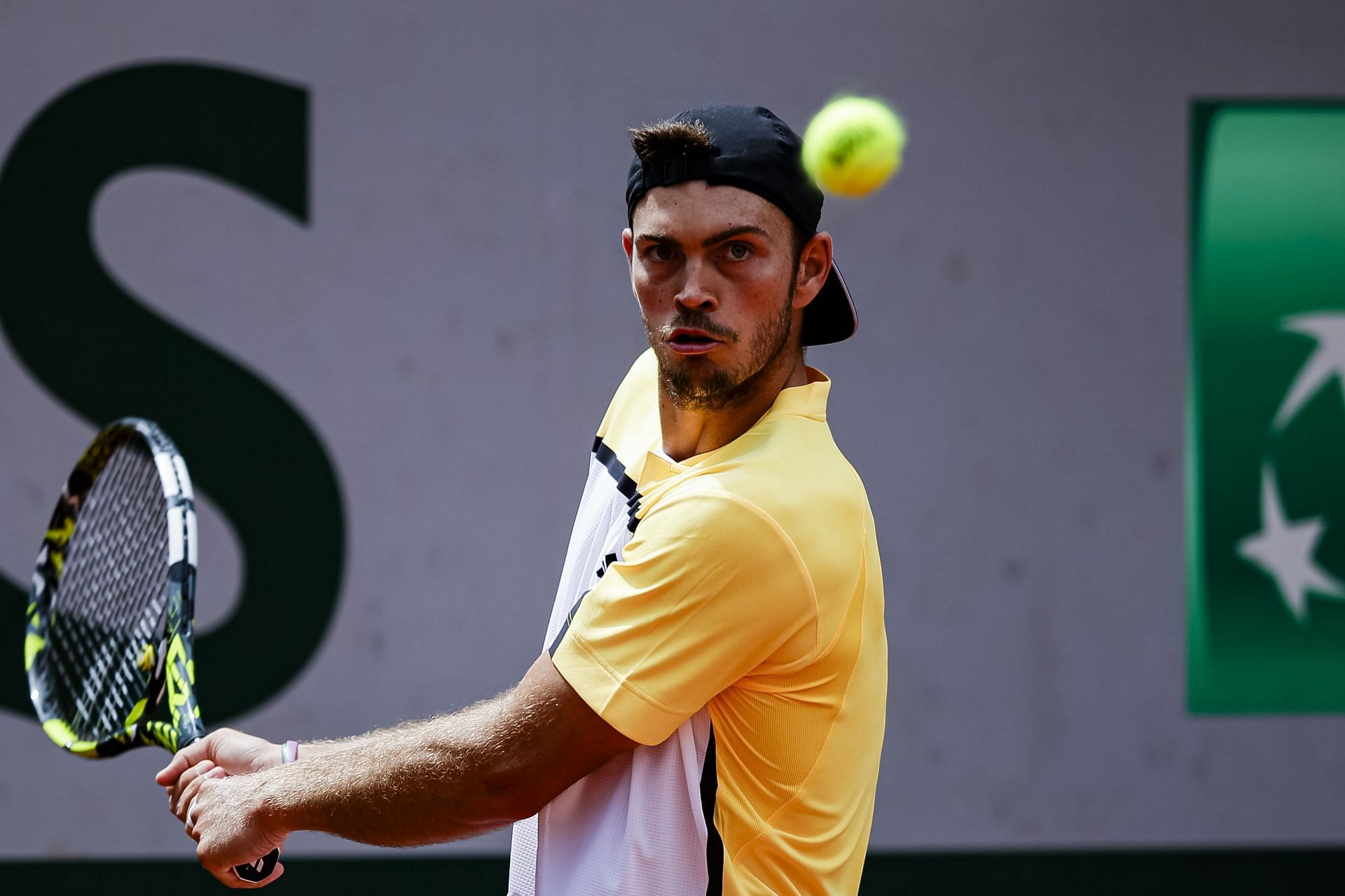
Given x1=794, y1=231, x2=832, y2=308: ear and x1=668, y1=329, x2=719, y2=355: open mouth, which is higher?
x1=794, y1=231, x2=832, y2=308: ear

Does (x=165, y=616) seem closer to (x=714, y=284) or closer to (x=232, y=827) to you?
(x=232, y=827)

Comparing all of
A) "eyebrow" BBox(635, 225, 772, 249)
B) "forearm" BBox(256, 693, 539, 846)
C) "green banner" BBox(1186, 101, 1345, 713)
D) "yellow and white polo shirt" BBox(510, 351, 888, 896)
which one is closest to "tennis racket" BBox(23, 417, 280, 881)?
"forearm" BBox(256, 693, 539, 846)

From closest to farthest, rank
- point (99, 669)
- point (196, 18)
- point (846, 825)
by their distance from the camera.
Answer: point (846, 825) < point (99, 669) < point (196, 18)

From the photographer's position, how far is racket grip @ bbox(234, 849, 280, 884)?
216 cm

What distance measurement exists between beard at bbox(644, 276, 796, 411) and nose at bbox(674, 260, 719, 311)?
0.05 feet

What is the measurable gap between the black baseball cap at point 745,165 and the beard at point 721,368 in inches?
4.6

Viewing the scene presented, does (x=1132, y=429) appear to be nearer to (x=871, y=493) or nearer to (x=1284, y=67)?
(x=871, y=493)

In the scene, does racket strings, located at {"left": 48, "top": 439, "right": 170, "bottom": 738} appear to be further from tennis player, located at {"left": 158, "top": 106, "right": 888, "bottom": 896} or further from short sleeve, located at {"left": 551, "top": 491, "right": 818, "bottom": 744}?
short sleeve, located at {"left": 551, "top": 491, "right": 818, "bottom": 744}

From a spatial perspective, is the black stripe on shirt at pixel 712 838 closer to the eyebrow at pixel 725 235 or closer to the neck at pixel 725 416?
the neck at pixel 725 416

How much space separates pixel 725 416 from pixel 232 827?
92 cm

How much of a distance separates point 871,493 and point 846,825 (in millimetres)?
2673

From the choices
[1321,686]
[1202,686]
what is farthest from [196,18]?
[1321,686]

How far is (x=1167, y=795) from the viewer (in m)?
4.68

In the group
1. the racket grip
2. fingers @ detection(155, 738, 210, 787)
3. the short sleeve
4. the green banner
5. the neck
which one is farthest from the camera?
the green banner
